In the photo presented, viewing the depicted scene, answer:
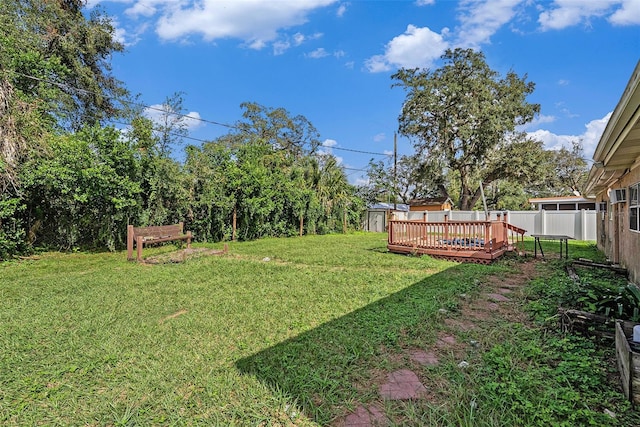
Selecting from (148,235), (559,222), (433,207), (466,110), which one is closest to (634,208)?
(148,235)

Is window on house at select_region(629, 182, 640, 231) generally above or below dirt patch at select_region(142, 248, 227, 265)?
above

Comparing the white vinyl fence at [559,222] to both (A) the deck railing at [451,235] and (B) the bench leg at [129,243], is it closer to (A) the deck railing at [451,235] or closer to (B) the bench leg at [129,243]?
(A) the deck railing at [451,235]

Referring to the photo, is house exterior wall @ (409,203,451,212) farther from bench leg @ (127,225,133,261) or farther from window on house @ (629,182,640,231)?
bench leg @ (127,225,133,261)

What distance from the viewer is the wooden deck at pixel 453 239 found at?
7527mm

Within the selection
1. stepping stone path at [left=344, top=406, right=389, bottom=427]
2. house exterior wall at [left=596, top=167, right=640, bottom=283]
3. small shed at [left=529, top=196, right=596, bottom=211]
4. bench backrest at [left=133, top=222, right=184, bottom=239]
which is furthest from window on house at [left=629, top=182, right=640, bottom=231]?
small shed at [left=529, top=196, right=596, bottom=211]

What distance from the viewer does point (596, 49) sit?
7.88 m

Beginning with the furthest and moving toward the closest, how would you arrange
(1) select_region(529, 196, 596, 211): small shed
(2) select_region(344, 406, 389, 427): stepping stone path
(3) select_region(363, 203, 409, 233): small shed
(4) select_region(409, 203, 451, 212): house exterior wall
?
(4) select_region(409, 203, 451, 212): house exterior wall → (3) select_region(363, 203, 409, 233): small shed → (1) select_region(529, 196, 596, 211): small shed → (2) select_region(344, 406, 389, 427): stepping stone path

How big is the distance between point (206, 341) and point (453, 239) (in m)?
6.82

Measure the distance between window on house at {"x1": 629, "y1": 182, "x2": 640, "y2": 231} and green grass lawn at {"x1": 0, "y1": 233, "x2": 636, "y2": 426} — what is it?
239 cm

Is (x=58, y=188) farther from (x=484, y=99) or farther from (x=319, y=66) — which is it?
(x=484, y=99)

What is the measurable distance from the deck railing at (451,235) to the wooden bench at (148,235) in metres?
5.97

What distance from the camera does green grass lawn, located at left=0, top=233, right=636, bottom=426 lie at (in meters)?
2.04

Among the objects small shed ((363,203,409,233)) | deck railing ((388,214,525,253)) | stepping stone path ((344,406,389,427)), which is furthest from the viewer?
small shed ((363,203,409,233))

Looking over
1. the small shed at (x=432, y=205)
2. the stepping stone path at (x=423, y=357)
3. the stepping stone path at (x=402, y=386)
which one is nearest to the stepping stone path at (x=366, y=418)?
the stepping stone path at (x=402, y=386)
